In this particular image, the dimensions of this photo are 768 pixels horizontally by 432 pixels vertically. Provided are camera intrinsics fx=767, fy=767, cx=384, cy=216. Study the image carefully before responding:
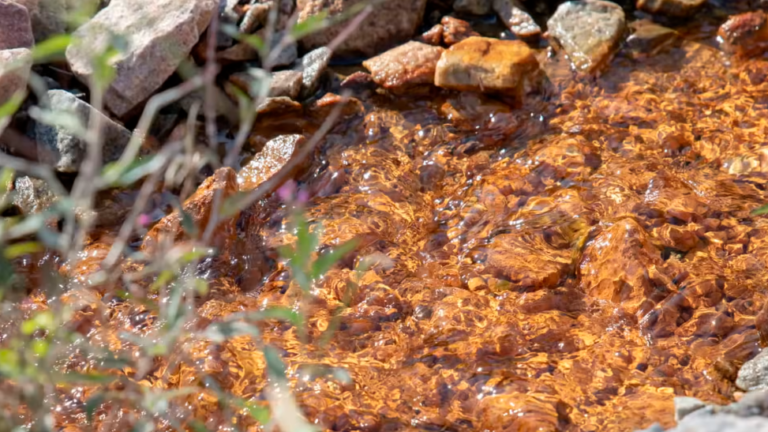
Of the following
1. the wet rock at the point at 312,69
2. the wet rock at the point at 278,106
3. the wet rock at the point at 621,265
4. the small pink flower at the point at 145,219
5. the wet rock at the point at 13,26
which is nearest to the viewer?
the wet rock at the point at 621,265

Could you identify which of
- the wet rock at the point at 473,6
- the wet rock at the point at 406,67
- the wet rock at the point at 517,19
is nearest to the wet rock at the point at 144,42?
the wet rock at the point at 406,67

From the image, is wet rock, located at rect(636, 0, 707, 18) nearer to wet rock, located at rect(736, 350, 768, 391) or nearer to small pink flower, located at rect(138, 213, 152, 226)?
wet rock, located at rect(736, 350, 768, 391)

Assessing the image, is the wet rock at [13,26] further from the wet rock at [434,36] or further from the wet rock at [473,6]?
the wet rock at [473,6]

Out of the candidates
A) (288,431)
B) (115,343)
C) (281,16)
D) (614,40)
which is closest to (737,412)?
(288,431)

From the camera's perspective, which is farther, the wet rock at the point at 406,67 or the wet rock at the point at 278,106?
the wet rock at the point at 406,67

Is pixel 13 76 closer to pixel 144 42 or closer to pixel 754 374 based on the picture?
pixel 144 42

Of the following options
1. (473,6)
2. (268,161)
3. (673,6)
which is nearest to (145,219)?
(268,161)

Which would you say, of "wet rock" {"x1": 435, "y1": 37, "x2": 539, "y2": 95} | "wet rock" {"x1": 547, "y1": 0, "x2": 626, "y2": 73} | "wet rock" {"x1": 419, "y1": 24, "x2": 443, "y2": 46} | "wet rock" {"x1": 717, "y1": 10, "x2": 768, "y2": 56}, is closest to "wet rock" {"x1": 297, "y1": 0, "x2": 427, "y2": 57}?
"wet rock" {"x1": 419, "y1": 24, "x2": 443, "y2": 46}
